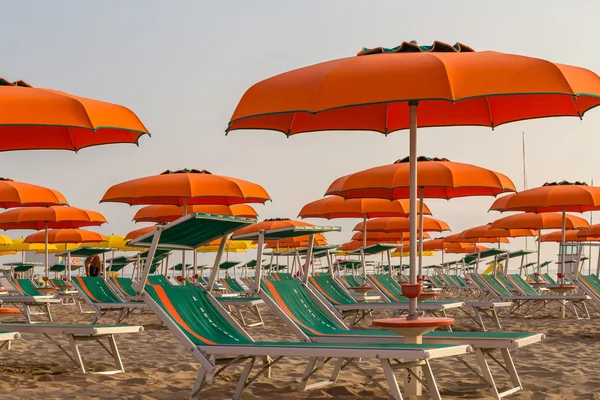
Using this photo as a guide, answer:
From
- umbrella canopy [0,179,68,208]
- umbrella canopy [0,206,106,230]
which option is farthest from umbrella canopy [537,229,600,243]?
umbrella canopy [0,179,68,208]

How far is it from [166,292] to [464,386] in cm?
203

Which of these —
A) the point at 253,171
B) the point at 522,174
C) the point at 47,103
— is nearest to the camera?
the point at 47,103

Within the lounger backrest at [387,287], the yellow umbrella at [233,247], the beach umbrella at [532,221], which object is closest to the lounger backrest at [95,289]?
the lounger backrest at [387,287]

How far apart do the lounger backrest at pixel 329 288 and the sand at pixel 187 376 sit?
5.12ft

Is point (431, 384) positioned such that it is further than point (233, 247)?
No

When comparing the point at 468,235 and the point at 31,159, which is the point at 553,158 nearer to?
the point at 468,235

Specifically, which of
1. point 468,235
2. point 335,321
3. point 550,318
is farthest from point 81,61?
point 468,235

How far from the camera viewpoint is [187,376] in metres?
5.73

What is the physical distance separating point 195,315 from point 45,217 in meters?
9.50

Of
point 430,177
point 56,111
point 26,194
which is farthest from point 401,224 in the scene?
point 56,111

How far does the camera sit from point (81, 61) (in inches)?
393

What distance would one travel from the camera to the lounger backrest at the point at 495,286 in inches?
460

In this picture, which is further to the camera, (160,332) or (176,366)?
(160,332)

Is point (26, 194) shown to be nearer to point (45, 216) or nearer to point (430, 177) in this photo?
point (45, 216)
